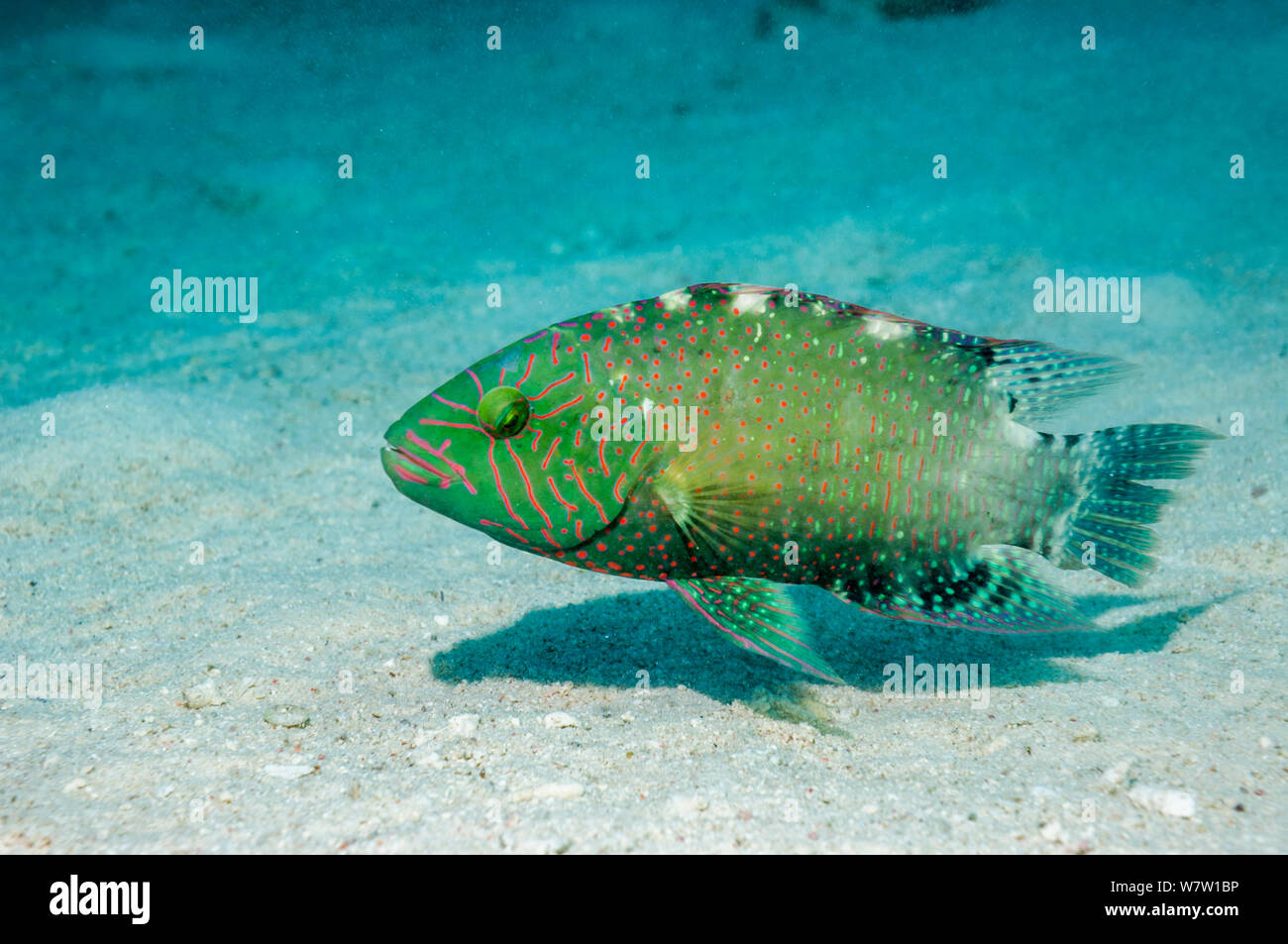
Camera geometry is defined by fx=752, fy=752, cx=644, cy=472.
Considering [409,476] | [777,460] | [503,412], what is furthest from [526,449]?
[777,460]

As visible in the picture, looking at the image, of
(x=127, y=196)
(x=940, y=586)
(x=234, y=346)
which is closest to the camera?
(x=940, y=586)

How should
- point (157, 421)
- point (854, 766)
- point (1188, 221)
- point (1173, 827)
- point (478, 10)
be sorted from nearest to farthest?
1. point (1173, 827)
2. point (854, 766)
3. point (157, 421)
4. point (1188, 221)
5. point (478, 10)

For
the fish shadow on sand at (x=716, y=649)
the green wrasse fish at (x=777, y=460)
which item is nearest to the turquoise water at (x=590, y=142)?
the fish shadow on sand at (x=716, y=649)

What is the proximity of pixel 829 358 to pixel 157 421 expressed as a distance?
822 centimetres

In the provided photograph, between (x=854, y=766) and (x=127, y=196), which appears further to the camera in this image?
(x=127, y=196)

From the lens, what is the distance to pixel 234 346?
41.9 ft

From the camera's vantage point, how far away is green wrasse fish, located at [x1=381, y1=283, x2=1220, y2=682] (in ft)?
10.3

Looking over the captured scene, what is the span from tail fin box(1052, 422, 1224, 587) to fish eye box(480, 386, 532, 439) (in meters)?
2.47

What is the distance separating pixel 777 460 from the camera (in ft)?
10.5

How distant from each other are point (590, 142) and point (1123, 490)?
21.0 metres

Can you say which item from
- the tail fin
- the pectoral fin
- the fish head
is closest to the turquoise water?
the tail fin
